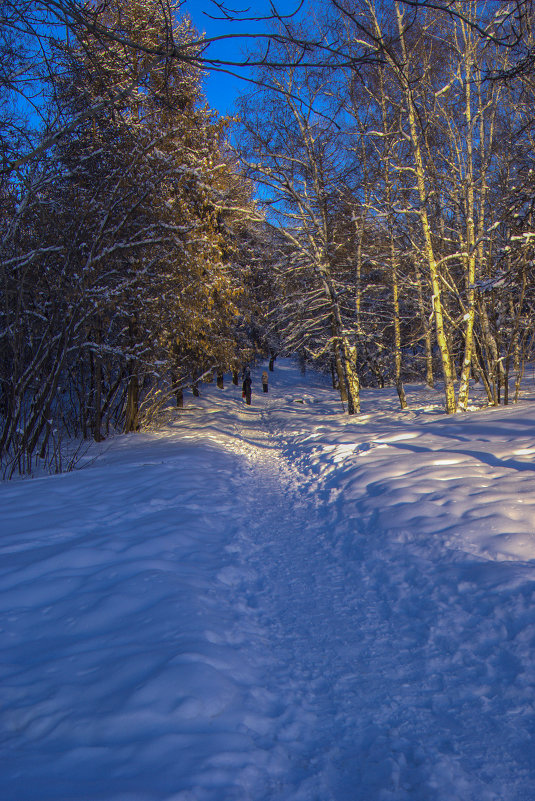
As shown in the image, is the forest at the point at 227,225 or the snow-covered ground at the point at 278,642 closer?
the snow-covered ground at the point at 278,642

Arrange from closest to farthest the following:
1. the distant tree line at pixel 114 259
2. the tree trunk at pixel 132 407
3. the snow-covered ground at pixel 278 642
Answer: the snow-covered ground at pixel 278 642 < the distant tree line at pixel 114 259 < the tree trunk at pixel 132 407

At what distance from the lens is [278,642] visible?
283 centimetres

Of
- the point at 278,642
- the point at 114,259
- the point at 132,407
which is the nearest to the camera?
the point at 278,642

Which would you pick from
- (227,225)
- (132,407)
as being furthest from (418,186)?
(132,407)

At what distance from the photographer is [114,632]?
9.12 feet

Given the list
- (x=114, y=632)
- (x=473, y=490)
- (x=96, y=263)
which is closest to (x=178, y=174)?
(x=96, y=263)

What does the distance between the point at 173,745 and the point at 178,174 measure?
12.7 m

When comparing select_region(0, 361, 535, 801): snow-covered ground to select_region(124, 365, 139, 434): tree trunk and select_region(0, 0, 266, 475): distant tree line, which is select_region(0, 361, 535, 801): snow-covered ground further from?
select_region(124, 365, 139, 434): tree trunk

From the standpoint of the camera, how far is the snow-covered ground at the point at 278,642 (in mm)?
1794

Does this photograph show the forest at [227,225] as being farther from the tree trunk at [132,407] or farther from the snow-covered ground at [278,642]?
the snow-covered ground at [278,642]

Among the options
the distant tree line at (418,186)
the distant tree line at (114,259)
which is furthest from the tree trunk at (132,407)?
the distant tree line at (418,186)

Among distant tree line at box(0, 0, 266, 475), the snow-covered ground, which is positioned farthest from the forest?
the snow-covered ground

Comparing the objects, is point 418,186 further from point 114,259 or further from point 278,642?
point 278,642

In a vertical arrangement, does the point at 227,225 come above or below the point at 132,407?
above
